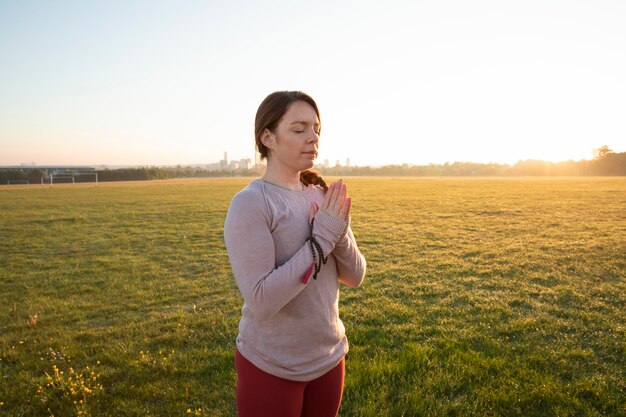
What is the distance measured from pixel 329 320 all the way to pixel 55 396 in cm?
388

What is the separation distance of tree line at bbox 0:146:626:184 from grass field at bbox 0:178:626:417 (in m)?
65.3

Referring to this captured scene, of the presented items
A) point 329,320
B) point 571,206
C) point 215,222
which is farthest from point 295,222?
point 571,206

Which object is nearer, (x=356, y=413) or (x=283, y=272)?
(x=283, y=272)

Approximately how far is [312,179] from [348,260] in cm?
53

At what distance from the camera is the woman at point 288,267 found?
175 centimetres

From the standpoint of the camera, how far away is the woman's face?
195cm

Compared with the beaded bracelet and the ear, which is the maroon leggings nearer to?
the beaded bracelet

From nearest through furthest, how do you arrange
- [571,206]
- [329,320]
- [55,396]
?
[329,320] < [55,396] < [571,206]

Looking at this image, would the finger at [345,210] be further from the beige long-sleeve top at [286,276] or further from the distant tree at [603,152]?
the distant tree at [603,152]

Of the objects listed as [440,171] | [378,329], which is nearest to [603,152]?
[440,171]

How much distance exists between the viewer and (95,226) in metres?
18.5

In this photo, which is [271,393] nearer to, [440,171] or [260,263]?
[260,263]

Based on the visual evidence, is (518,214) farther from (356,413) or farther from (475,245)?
(356,413)

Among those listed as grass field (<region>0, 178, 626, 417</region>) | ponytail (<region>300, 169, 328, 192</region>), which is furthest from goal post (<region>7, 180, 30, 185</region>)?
ponytail (<region>300, 169, 328, 192</region>)
